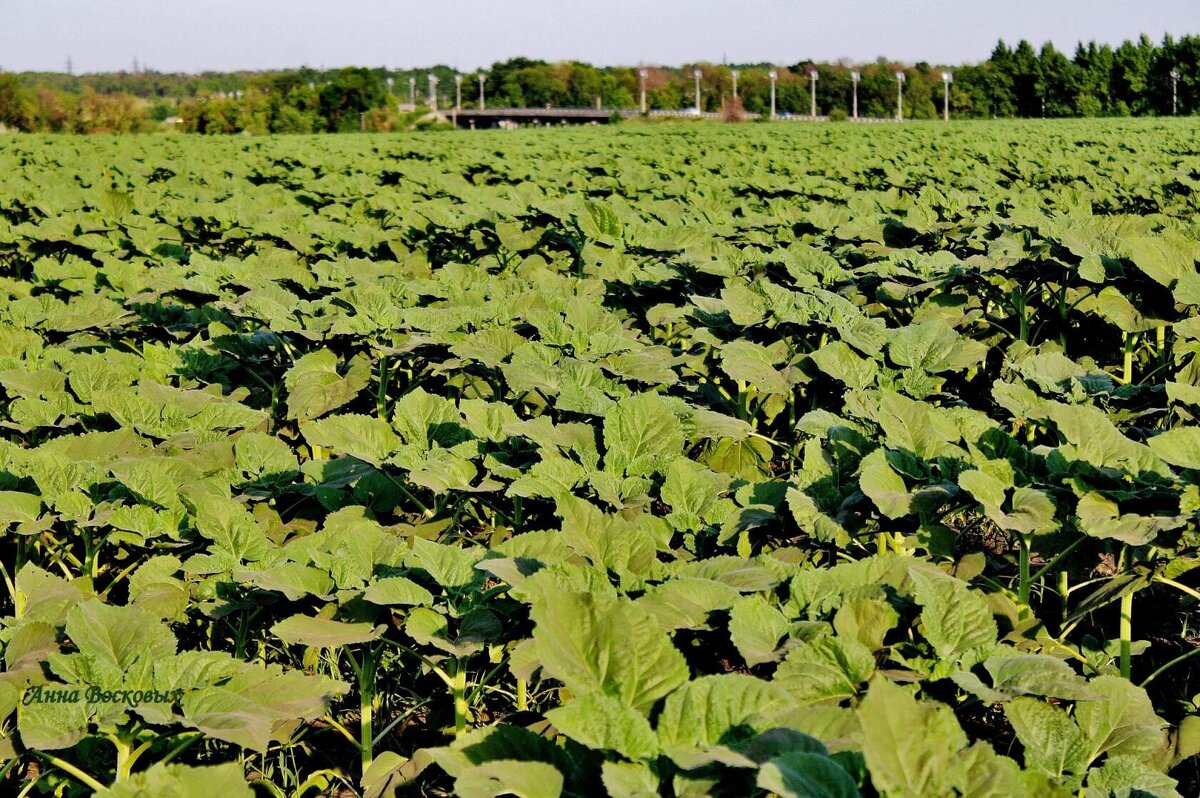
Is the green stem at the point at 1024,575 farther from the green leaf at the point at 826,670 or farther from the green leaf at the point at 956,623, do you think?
the green leaf at the point at 826,670

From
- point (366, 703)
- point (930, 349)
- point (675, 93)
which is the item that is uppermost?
point (675, 93)

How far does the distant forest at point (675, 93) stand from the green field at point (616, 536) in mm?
52479

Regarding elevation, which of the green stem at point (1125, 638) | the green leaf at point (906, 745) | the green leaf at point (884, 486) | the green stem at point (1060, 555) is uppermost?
the green leaf at point (884, 486)

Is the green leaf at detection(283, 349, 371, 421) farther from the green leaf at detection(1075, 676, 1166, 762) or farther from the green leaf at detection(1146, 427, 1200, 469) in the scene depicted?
the green leaf at detection(1075, 676, 1166, 762)

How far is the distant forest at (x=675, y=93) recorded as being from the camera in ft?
188

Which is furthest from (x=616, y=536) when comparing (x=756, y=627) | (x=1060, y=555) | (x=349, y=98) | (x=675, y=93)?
(x=675, y=93)

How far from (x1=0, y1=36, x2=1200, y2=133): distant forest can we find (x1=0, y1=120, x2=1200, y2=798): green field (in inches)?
2066

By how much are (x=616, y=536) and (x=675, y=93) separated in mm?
102318

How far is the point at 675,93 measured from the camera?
328 ft

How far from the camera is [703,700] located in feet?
4.39

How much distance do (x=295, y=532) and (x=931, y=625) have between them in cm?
166

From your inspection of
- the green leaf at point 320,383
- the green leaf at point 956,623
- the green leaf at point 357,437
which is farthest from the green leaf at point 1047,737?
the green leaf at point 320,383

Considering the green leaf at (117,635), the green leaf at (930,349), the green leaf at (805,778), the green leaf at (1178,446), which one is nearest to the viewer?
the green leaf at (805,778)

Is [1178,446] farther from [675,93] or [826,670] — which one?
[675,93]
